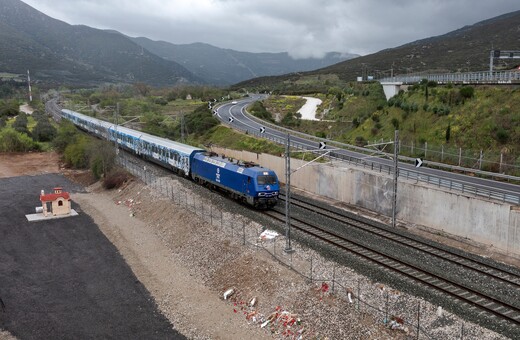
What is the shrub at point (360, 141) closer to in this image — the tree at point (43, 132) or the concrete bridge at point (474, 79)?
the concrete bridge at point (474, 79)

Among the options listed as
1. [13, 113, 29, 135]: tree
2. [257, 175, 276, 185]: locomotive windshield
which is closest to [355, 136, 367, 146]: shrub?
[257, 175, 276, 185]: locomotive windshield

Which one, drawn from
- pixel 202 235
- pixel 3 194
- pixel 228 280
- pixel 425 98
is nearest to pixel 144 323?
pixel 228 280

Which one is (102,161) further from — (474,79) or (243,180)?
(474,79)

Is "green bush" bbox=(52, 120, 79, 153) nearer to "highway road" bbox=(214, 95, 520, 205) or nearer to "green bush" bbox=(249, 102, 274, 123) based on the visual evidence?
"highway road" bbox=(214, 95, 520, 205)

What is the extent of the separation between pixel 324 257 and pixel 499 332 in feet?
29.5

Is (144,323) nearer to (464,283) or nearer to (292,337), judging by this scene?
(292,337)

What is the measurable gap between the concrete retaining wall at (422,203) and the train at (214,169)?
6.38m

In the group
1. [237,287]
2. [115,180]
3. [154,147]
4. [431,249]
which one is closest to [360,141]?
[154,147]

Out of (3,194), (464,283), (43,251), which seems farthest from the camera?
(3,194)

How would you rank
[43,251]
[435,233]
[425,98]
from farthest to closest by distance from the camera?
[425,98]
[43,251]
[435,233]

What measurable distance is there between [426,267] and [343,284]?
15.5 ft

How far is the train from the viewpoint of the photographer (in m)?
32.0

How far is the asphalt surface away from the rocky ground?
0.91 meters

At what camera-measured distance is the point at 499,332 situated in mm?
16234
